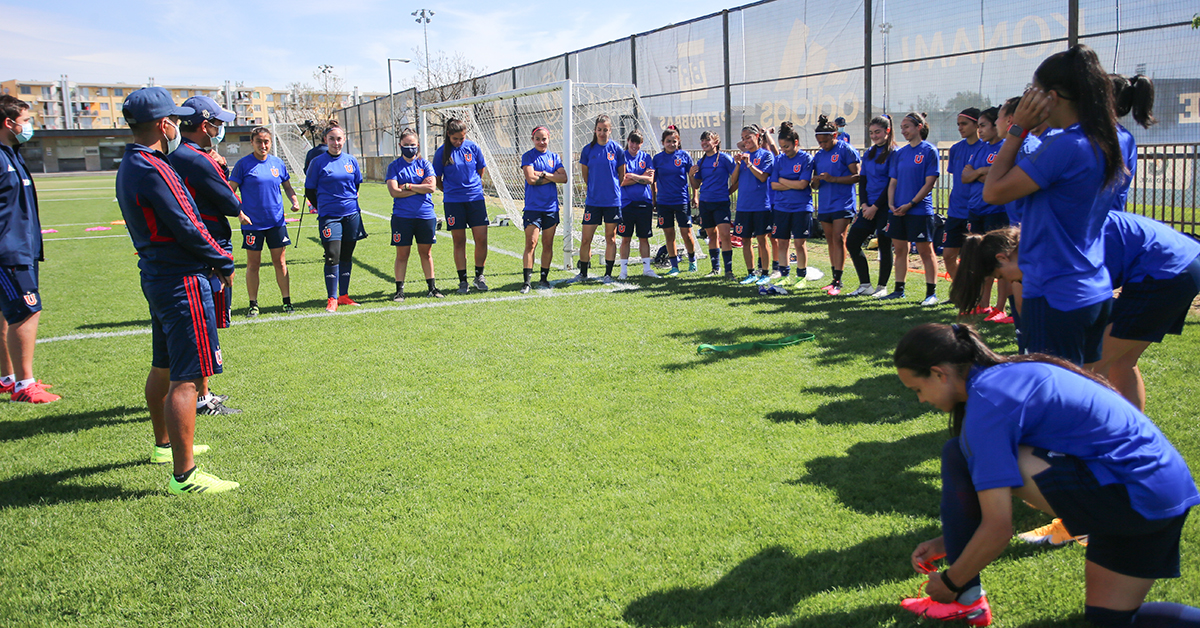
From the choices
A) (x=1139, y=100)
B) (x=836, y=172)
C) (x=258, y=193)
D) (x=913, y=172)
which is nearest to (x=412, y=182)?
(x=258, y=193)

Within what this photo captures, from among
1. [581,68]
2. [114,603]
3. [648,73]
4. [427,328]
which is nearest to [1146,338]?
[114,603]

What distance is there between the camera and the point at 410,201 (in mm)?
9172

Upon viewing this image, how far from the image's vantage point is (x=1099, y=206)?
2.98 metres

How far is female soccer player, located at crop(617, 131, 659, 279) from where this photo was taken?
33.2 ft

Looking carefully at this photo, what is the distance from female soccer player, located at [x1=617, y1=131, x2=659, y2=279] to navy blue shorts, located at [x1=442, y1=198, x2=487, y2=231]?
197cm

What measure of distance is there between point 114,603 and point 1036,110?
409cm

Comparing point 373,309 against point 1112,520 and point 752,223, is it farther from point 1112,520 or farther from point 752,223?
point 1112,520

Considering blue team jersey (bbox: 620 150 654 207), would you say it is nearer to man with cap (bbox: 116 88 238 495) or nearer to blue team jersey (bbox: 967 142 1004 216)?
blue team jersey (bbox: 967 142 1004 216)

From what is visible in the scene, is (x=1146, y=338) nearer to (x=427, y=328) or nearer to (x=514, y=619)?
(x=514, y=619)

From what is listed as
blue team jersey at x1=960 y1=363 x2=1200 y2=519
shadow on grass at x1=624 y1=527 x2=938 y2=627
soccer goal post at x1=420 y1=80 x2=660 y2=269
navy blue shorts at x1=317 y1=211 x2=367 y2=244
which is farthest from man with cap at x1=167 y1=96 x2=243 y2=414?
soccer goal post at x1=420 y1=80 x2=660 y2=269

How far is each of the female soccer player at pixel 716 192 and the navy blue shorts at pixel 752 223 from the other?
0.37 metres

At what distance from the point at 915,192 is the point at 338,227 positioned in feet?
21.5

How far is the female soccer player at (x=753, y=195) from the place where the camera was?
9.68 meters

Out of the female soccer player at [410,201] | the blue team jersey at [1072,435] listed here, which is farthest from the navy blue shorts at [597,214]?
the blue team jersey at [1072,435]
